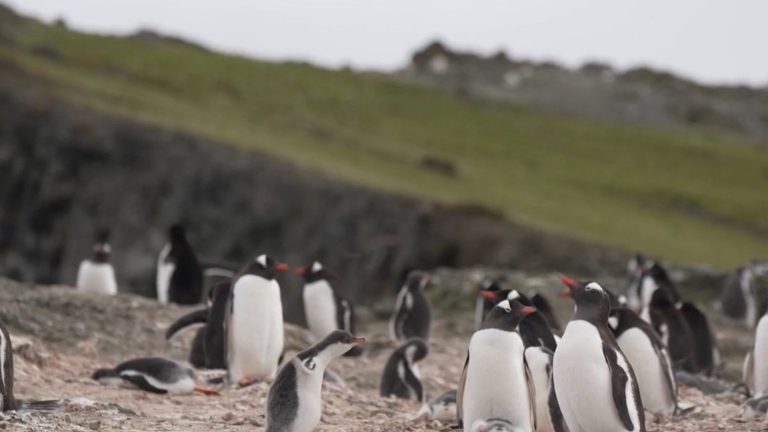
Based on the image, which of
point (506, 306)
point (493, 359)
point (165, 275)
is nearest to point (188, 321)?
point (165, 275)

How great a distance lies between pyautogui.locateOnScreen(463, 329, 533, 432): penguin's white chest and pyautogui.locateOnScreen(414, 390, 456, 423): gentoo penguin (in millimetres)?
→ 1285

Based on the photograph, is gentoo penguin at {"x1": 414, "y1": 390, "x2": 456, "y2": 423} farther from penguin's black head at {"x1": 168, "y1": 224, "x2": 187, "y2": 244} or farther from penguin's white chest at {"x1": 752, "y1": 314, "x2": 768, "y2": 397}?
penguin's black head at {"x1": 168, "y1": 224, "x2": 187, "y2": 244}

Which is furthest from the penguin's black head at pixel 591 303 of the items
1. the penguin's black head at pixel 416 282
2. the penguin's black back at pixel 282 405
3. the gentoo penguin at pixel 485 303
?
the penguin's black head at pixel 416 282

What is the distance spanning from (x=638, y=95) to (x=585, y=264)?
34.2 metres

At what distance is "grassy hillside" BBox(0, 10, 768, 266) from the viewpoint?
37219 mm

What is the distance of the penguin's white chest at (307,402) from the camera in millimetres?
9000

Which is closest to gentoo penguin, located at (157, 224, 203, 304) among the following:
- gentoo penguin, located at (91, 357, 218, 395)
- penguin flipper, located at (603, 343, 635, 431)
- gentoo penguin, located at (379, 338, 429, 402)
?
gentoo penguin, located at (379, 338, 429, 402)

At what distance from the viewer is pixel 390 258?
112 feet

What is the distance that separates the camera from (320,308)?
16.9 meters

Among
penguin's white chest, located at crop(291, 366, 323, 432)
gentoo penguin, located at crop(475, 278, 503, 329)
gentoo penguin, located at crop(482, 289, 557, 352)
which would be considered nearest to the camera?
penguin's white chest, located at crop(291, 366, 323, 432)

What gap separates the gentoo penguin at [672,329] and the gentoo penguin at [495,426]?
554 centimetres

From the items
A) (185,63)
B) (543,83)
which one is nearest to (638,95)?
(543,83)

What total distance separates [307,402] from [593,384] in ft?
6.21

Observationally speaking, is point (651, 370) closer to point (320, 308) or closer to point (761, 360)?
point (761, 360)
